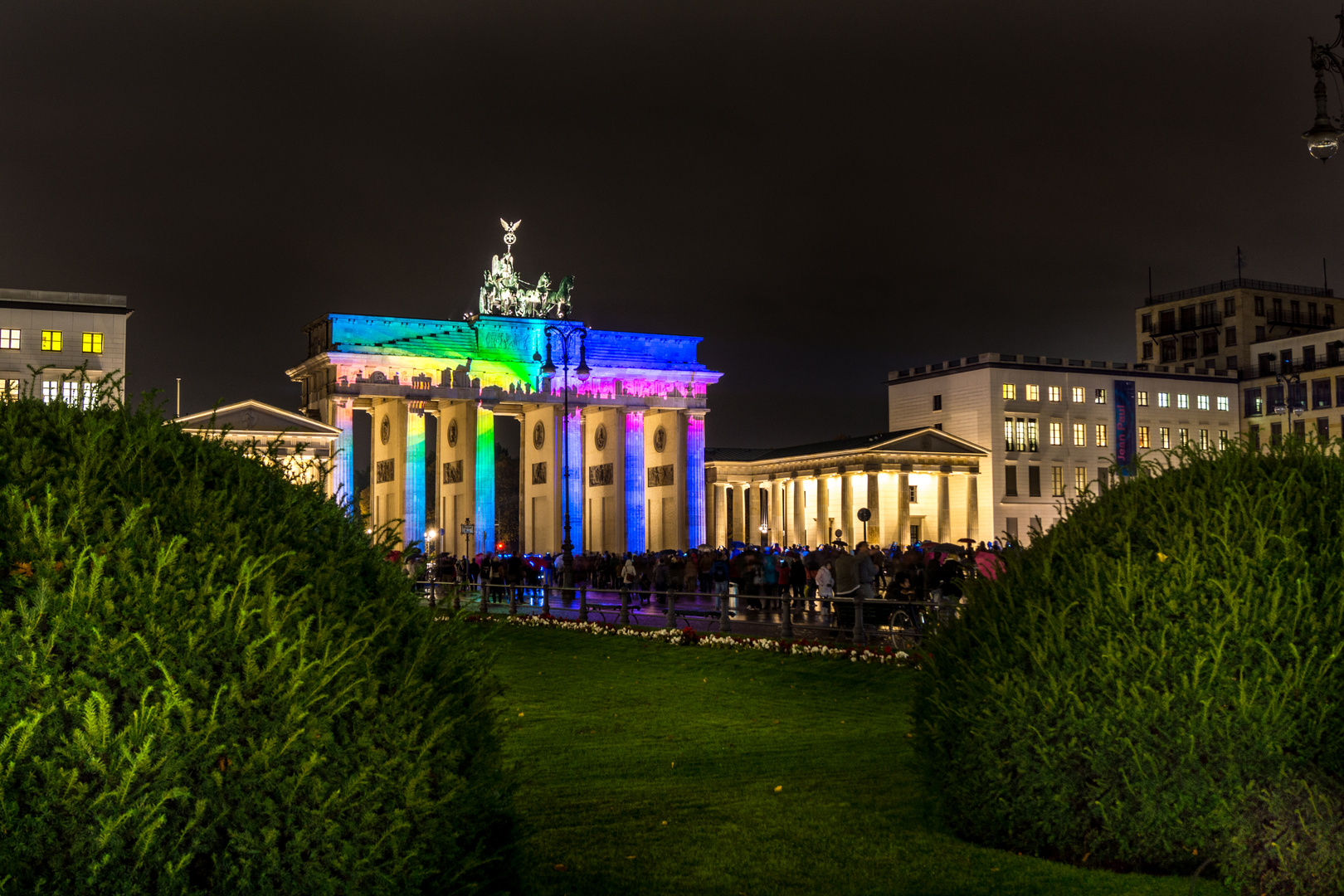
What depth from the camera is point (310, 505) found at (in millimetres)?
4617

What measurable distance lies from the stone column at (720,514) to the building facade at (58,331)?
48.6m

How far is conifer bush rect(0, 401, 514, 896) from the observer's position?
3.67 meters

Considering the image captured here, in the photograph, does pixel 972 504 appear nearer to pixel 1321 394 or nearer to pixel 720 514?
pixel 720 514

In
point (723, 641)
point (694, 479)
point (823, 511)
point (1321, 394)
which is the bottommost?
point (723, 641)

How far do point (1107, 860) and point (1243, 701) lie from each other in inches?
49.7

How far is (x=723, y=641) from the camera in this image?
2256 centimetres

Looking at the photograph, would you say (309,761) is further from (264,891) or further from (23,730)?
(23,730)

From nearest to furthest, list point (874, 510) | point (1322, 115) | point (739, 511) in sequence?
point (1322, 115) < point (874, 510) < point (739, 511)

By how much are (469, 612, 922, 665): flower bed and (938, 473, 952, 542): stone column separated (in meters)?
64.0

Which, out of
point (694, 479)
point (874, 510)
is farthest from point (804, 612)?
point (874, 510)

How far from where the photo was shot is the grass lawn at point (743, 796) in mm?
7117

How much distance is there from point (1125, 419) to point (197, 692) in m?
94.5

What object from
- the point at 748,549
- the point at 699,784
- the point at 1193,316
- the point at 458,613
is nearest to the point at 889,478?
the point at 1193,316

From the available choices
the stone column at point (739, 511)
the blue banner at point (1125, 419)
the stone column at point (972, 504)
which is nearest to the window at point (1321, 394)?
the blue banner at point (1125, 419)
